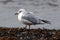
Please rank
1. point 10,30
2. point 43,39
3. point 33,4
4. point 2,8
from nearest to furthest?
1. point 43,39
2. point 10,30
3. point 2,8
4. point 33,4

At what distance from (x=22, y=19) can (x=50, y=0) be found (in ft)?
40.6

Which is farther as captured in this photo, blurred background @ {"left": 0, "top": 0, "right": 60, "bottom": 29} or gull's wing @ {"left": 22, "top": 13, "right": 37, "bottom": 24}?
blurred background @ {"left": 0, "top": 0, "right": 60, "bottom": 29}

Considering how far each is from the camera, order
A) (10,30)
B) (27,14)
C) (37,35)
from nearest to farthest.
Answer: (37,35), (10,30), (27,14)

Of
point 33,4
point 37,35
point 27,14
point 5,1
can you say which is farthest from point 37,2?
point 37,35

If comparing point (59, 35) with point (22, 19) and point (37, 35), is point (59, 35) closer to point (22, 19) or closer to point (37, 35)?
point (37, 35)

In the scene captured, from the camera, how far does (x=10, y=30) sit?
424 inches

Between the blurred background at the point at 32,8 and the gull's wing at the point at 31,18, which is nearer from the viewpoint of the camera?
the gull's wing at the point at 31,18

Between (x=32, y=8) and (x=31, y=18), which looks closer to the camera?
(x=31, y=18)

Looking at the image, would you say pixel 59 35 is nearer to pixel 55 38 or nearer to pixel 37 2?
pixel 55 38

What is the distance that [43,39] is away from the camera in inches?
368

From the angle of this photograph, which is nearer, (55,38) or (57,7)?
(55,38)

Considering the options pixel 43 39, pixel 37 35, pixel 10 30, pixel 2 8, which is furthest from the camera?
pixel 2 8

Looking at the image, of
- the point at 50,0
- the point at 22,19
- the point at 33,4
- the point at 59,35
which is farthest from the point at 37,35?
the point at 50,0

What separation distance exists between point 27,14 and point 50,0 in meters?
12.2
